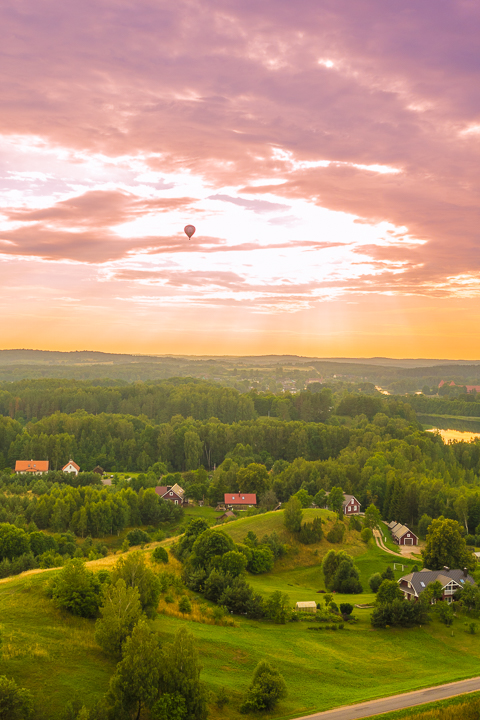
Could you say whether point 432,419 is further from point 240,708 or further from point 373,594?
point 240,708

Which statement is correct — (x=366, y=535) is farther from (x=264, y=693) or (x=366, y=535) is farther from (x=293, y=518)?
(x=264, y=693)

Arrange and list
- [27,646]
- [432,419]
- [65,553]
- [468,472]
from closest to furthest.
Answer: [27,646], [65,553], [468,472], [432,419]

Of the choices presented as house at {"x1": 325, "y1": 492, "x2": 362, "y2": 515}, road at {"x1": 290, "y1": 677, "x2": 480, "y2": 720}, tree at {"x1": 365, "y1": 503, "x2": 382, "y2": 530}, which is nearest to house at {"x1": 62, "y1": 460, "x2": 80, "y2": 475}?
house at {"x1": 325, "y1": 492, "x2": 362, "y2": 515}

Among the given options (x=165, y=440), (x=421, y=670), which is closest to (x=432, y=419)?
(x=165, y=440)

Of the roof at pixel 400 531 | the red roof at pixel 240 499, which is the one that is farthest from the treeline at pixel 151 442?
the roof at pixel 400 531

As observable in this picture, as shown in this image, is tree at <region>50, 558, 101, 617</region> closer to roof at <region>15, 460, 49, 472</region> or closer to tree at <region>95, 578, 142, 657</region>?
tree at <region>95, 578, 142, 657</region>

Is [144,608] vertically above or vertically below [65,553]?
above
